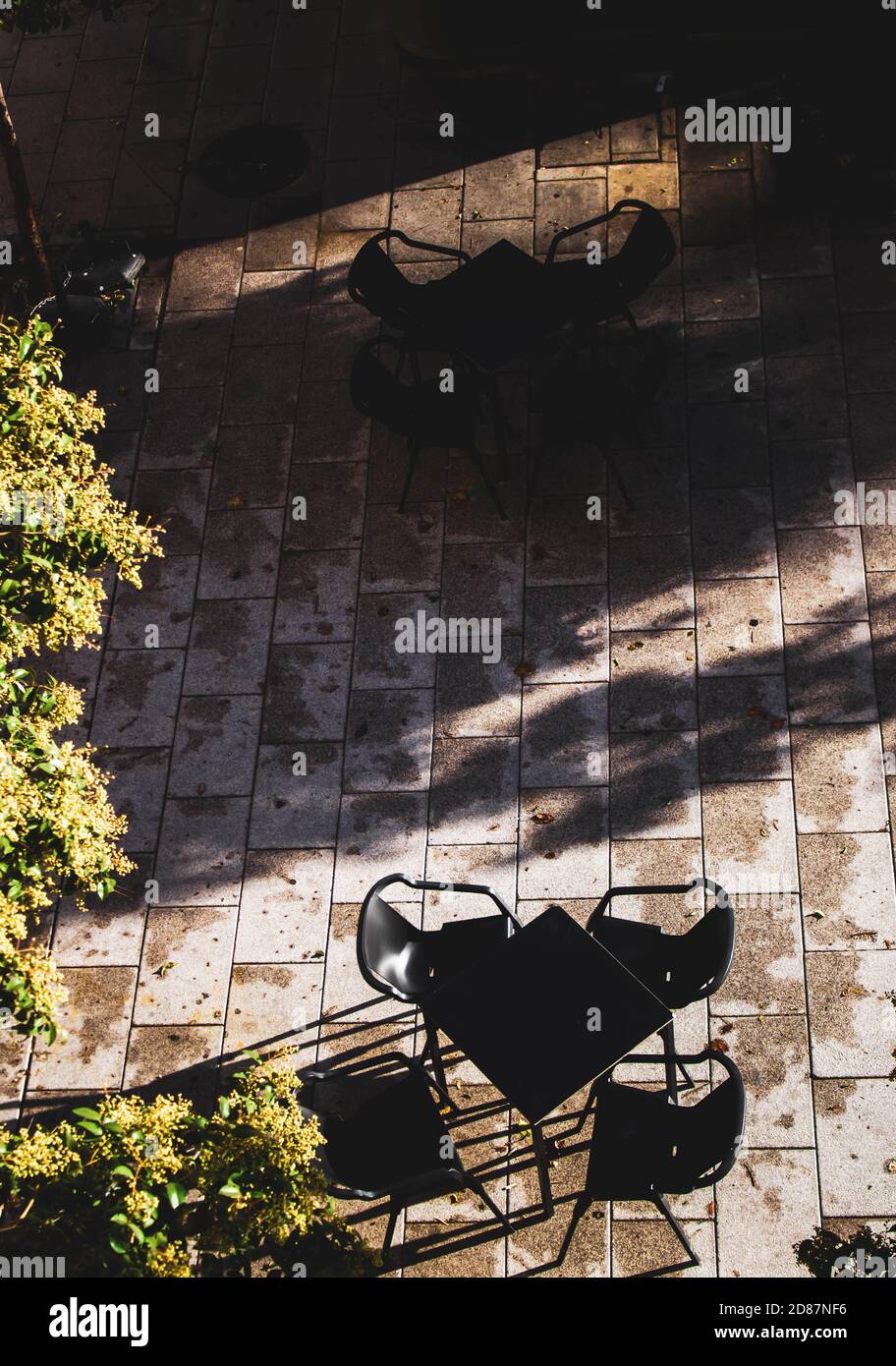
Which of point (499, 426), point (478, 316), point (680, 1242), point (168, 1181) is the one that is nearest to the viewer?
point (168, 1181)

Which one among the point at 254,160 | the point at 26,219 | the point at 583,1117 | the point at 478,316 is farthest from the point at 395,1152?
the point at 254,160

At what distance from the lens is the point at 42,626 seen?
5.58m

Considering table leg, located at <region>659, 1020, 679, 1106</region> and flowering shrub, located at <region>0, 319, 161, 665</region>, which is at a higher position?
flowering shrub, located at <region>0, 319, 161, 665</region>

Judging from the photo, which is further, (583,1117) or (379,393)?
(379,393)

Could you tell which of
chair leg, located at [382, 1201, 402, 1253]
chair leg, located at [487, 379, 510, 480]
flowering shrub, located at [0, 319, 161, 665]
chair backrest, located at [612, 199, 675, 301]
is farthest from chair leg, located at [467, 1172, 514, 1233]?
chair backrest, located at [612, 199, 675, 301]

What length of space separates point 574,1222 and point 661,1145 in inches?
20.9

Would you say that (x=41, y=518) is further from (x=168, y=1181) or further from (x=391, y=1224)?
(x=391, y=1224)

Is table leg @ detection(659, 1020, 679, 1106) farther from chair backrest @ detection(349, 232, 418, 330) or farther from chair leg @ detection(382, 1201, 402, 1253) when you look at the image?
chair backrest @ detection(349, 232, 418, 330)

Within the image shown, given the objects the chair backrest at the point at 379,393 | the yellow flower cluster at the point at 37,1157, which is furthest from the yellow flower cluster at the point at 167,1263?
the chair backrest at the point at 379,393

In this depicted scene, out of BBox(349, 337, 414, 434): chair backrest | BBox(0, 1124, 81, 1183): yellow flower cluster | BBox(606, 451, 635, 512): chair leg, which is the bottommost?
BBox(606, 451, 635, 512): chair leg

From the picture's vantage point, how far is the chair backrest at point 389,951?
6195 millimetres

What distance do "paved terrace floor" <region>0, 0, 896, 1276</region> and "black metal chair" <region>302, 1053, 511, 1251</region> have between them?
26cm

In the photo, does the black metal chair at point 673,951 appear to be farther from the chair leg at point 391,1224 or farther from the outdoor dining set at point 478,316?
the outdoor dining set at point 478,316

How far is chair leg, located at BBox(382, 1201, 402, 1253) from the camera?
19.8ft
